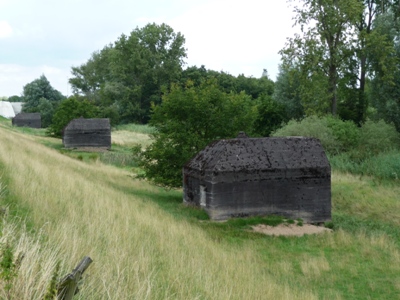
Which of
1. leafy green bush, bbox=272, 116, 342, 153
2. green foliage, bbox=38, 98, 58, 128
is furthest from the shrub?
green foliage, bbox=38, 98, 58, 128

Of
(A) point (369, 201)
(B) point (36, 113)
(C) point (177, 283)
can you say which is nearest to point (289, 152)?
(A) point (369, 201)

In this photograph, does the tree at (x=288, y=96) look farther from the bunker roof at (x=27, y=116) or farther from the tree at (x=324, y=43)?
the bunker roof at (x=27, y=116)

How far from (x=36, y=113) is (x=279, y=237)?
84691 millimetres

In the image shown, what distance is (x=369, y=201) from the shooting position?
92.7ft

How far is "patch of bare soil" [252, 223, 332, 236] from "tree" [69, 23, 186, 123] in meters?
66.4

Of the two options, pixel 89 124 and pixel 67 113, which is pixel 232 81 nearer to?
pixel 67 113

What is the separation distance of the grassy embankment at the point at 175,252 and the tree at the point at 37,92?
97.3 metres

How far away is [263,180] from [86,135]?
44149 millimetres

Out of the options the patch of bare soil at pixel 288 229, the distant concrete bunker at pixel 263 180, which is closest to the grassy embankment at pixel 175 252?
the patch of bare soil at pixel 288 229

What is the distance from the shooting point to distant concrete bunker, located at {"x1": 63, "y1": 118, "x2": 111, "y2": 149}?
6217cm

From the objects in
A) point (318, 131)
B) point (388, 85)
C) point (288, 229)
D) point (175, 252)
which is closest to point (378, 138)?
point (318, 131)

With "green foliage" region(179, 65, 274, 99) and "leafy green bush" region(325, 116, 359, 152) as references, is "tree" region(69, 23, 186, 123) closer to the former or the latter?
"green foliage" region(179, 65, 274, 99)

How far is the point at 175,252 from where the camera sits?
1042cm

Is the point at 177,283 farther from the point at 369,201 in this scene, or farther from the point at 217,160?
the point at 369,201
